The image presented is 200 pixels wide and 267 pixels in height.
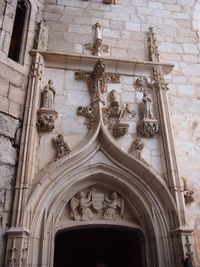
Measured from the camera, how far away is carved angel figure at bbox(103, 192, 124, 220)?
382 cm

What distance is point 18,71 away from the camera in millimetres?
4301

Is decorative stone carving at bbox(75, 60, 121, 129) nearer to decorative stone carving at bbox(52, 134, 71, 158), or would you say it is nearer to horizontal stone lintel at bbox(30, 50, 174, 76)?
horizontal stone lintel at bbox(30, 50, 174, 76)

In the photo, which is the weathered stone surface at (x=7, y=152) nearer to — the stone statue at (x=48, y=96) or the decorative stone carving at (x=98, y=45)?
the stone statue at (x=48, y=96)

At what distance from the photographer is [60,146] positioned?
12.8ft

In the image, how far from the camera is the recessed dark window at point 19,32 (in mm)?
4609

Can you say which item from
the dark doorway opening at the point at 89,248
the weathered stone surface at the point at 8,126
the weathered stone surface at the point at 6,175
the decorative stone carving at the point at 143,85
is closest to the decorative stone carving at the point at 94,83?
the decorative stone carving at the point at 143,85

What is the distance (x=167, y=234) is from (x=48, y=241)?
1442mm

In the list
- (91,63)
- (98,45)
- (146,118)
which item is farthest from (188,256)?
(98,45)

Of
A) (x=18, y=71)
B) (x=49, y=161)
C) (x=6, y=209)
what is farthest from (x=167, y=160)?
(x=18, y=71)

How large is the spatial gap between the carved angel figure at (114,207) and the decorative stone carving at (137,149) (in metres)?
0.59

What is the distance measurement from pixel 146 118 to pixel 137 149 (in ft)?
1.69

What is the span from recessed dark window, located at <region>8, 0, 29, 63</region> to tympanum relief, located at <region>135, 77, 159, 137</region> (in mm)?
1957

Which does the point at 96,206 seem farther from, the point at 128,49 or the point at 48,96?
the point at 128,49

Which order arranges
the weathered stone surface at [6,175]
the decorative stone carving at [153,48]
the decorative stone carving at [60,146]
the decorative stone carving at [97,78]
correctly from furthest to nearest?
1. the decorative stone carving at [153,48]
2. the decorative stone carving at [97,78]
3. the decorative stone carving at [60,146]
4. the weathered stone surface at [6,175]
